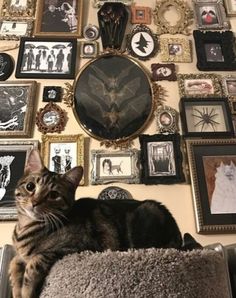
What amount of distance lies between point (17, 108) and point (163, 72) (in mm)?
599

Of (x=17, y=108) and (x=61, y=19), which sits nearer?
(x=17, y=108)

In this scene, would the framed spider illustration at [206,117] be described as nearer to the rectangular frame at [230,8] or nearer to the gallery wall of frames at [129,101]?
the gallery wall of frames at [129,101]

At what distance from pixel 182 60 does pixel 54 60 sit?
1.75 ft

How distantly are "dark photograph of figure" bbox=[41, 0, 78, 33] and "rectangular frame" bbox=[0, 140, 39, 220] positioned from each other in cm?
54

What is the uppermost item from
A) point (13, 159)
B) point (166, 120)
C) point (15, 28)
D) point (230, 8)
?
point (230, 8)

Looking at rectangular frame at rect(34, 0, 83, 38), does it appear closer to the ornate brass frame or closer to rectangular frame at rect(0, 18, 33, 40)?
rectangular frame at rect(0, 18, 33, 40)

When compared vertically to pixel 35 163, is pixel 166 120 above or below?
above

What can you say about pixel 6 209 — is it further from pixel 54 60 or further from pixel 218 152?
pixel 218 152

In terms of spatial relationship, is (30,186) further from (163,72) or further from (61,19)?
(61,19)

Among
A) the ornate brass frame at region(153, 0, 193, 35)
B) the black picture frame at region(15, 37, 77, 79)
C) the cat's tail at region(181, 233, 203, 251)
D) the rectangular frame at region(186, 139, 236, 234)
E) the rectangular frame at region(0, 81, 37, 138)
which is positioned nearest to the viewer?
the cat's tail at region(181, 233, 203, 251)

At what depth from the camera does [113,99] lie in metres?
1.40

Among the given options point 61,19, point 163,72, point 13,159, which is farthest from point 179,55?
point 13,159

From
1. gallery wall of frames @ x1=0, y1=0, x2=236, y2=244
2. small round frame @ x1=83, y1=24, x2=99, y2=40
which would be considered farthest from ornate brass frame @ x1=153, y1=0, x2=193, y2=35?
small round frame @ x1=83, y1=24, x2=99, y2=40

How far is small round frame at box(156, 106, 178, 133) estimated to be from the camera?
4.39 feet
